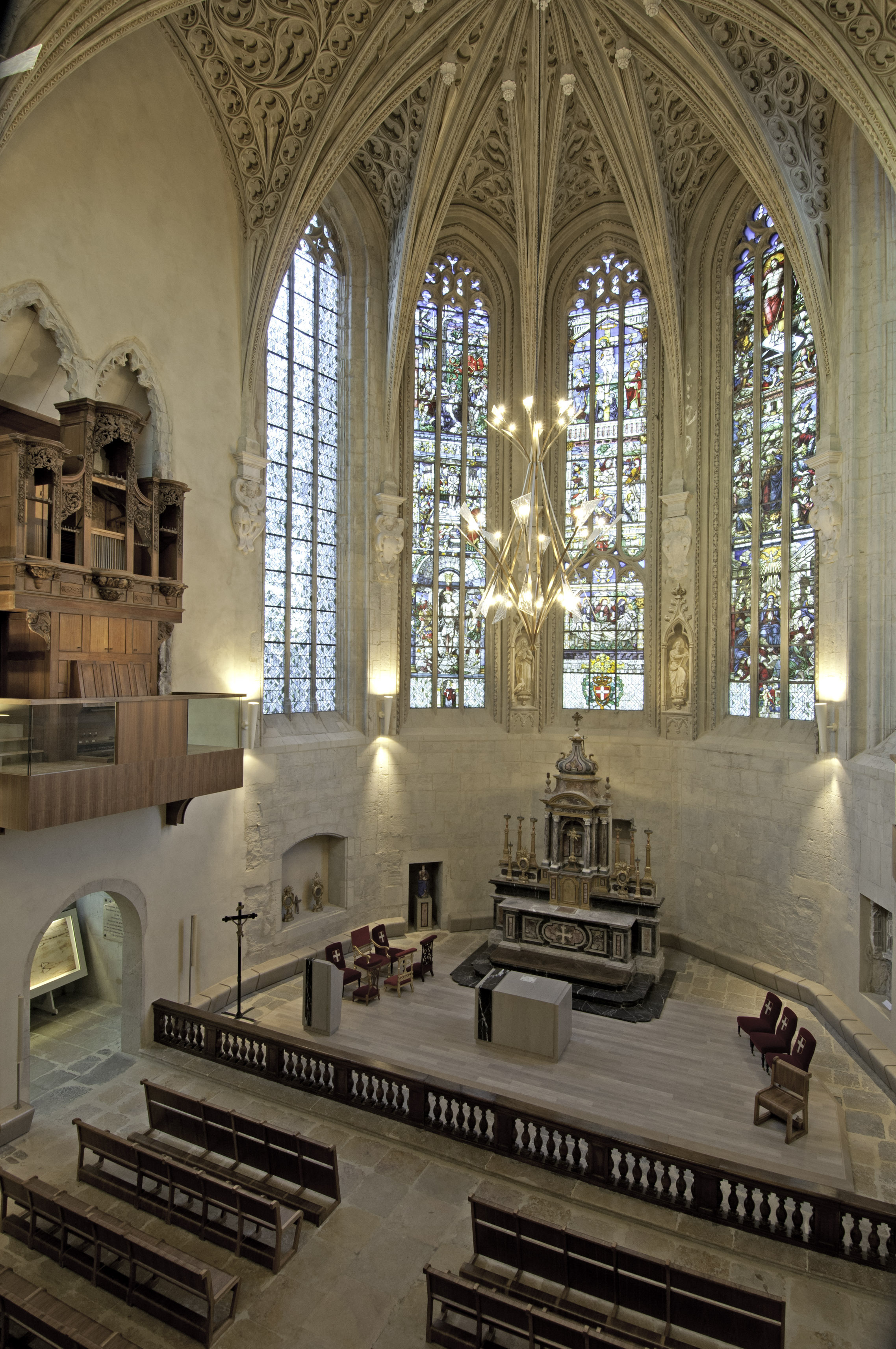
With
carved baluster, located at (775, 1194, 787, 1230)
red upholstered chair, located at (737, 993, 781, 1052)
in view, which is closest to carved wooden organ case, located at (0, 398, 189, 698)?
carved baluster, located at (775, 1194, 787, 1230)

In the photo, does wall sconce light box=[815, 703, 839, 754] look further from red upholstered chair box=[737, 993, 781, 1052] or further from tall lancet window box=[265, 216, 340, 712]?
tall lancet window box=[265, 216, 340, 712]

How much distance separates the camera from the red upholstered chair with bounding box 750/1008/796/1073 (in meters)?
10.7

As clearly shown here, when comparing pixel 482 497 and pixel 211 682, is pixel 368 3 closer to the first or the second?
pixel 482 497

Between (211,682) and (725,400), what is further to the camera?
(725,400)

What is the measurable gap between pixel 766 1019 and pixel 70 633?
35.6ft

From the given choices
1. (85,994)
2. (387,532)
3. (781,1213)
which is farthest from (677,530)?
(85,994)

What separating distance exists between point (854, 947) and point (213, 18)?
56.3ft

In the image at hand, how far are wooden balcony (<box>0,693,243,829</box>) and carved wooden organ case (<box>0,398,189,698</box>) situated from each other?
601 millimetres

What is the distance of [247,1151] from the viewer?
25.5 feet

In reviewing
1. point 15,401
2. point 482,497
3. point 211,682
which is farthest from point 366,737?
point 15,401

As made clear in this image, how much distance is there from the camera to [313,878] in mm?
15641

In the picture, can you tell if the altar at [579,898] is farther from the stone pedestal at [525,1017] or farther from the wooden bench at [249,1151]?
the wooden bench at [249,1151]

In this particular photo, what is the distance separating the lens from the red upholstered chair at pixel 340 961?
43.5 feet

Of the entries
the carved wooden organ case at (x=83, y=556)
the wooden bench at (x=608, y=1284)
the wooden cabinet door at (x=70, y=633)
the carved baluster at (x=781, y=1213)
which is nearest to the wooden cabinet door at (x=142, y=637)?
the carved wooden organ case at (x=83, y=556)
